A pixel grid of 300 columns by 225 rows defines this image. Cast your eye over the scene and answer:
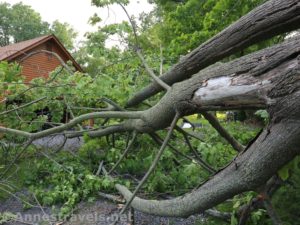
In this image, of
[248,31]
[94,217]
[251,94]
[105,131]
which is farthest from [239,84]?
[105,131]

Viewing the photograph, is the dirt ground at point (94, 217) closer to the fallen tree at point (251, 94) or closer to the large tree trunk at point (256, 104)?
the fallen tree at point (251, 94)

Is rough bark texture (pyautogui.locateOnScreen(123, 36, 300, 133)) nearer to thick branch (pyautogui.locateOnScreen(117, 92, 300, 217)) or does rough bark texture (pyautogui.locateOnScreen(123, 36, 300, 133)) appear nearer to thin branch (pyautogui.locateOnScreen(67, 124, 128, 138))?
thick branch (pyautogui.locateOnScreen(117, 92, 300, 217))

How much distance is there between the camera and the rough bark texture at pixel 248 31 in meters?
2.01

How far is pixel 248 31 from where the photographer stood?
227 centimetres

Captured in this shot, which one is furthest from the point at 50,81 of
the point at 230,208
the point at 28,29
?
the point at 28,29

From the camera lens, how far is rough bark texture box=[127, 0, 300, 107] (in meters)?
2.01

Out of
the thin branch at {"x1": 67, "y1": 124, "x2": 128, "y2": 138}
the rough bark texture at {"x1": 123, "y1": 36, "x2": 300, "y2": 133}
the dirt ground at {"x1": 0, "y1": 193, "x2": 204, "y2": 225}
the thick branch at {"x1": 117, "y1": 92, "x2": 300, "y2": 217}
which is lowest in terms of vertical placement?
the dirt ground at {"x1": 0, "y1": 193, "x2": 204, "y2": 225}

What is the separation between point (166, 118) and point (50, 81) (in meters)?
2.81

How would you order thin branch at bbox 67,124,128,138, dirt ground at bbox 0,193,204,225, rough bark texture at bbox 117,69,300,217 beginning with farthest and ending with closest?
thin branch at bbox 67,124,128,138, dirt ground at bbox 0,193,204,225, rough bark texture at bbox 117,69,300,217

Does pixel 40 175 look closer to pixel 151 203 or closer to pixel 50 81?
pixel 50 81

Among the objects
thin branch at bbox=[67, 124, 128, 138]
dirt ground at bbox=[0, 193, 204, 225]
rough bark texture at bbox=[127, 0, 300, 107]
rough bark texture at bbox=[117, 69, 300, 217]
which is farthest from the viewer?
thin branch at bbox=[67, 124, 128, 138]

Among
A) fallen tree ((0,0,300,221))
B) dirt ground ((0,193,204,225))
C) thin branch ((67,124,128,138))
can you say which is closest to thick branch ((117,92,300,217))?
fallen tree ((0,0,300,221))

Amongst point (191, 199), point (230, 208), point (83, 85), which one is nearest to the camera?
point (191, 199)

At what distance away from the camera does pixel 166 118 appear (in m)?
3.08
